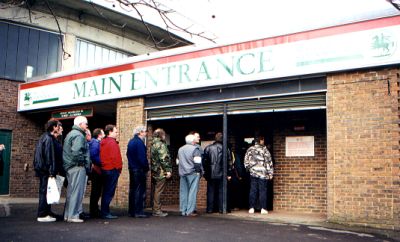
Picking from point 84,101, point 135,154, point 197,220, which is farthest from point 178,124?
point 197,220

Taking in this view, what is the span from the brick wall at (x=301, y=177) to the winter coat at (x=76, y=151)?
4.64m

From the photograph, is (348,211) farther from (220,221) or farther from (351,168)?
(220,221)

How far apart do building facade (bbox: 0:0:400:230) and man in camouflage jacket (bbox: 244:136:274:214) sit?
32.1 inches

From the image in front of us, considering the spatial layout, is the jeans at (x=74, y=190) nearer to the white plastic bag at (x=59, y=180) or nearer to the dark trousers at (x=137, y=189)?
the white plastic bag at (x=59, y=180)

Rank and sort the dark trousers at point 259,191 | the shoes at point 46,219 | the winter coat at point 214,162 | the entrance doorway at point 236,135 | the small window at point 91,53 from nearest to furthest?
the shoes at point 46,219, the winter coat at point 214,162, the dark trousers at point 259,191, the entrance doorway at point 236,135, the small window at point 91,53

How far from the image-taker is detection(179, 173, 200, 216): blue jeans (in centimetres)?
914

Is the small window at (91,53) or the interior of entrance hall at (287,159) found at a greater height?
the small window at (91,53)

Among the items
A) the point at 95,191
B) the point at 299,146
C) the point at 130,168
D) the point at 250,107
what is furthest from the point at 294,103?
the point at 95,191

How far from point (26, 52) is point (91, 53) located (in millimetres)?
2886

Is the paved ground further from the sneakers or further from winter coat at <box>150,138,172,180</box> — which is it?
winter coat at <box>150,138,172,180</box>

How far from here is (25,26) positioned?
15.6 m

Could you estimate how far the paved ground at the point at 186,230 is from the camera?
248 inches

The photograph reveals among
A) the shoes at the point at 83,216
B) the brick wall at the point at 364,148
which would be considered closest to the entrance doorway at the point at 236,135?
the brick wall at the point at 364,148

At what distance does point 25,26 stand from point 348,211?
499 inches
